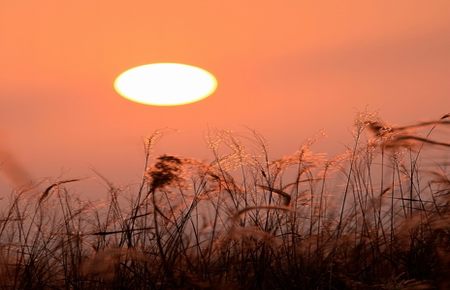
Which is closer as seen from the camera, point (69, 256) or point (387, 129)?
point (387, 129)

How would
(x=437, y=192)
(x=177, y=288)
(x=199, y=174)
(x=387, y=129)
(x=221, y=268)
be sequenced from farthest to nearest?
(x=437, y=192)
(x=199, y=174)
(x=387, y=129)
(x=221, y=268)
(x=177, y=288)

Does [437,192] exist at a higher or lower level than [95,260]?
higher

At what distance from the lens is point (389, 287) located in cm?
153

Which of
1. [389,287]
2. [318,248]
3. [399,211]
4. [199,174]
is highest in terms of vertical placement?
[199,174]

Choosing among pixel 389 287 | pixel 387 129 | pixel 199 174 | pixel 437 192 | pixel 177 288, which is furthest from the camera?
pixel 437 192

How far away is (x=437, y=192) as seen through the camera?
7.89 feet

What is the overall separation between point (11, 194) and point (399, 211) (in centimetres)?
158

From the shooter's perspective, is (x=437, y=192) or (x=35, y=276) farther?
(x=437, y=192)

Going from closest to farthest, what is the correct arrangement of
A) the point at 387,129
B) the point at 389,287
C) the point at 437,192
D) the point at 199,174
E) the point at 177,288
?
the point at 389,287 < the point at 177,288 < the point at 387,129 < the point at 199,174 < the point at 437,192

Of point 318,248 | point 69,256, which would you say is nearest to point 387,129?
point 318,248

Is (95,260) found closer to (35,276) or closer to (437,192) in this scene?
(35,276)

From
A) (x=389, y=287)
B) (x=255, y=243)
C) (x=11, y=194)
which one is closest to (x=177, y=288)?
(x=255, y=243)

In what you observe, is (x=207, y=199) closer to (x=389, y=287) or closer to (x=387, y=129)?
(x=387, y=129)

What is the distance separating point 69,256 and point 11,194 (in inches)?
17.9
